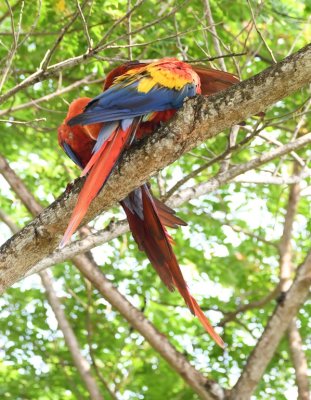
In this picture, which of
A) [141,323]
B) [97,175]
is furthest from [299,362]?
[97,175]

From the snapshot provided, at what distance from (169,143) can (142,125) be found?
19.6 inches

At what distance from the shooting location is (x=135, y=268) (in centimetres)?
538

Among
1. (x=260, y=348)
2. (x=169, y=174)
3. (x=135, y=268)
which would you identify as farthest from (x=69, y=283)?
(x=260, y=348)

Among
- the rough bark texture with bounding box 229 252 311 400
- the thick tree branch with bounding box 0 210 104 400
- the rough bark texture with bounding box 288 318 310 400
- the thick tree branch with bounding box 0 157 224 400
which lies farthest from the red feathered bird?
the rough bark texture with bounding box 288 318 310 400

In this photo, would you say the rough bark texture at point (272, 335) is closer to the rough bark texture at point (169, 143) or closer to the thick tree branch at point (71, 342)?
the thick tree branch at point (71, 342)

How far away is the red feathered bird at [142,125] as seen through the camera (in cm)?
243

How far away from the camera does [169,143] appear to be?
218 centimetres

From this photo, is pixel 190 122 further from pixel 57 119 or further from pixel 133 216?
pixel 57 119

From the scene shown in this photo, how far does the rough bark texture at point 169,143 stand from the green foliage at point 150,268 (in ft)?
7.32

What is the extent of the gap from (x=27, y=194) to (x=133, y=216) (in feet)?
5.06

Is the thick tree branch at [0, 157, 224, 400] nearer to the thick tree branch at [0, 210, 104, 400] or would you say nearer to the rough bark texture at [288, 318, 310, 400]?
the thick tree branch at [0, 210, 104, 400]

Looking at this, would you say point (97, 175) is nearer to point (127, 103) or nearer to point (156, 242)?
point (127, 103)

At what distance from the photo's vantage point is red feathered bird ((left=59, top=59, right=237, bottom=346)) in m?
2.43

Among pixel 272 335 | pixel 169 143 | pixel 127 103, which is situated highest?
pixel 272 335
